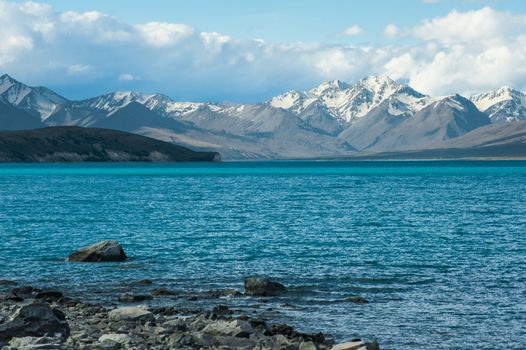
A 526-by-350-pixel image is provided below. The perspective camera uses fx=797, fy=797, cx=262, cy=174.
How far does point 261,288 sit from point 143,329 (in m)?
10.6

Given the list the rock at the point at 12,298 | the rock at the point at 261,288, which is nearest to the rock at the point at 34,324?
the rock at the point at 12,298

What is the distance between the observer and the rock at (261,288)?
131 ft

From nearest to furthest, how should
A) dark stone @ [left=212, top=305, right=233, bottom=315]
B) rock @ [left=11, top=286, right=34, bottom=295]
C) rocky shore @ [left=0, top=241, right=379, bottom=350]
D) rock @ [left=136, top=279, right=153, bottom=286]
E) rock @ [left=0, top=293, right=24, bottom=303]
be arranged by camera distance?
rocky shore @ [left=0, top=241, right=379, bottom=350]
dark stone @ [left=212, top=305, right=233, bottom=315]
rock @ [left=0, top=293, right=24, bottom=303]
rock @ [left=11, top=286, right=34, bottom=295]
rock @ [left=136, top=279, right=153, bottom=286]

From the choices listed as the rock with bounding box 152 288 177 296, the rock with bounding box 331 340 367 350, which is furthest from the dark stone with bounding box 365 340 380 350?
the rock with bounding box 152 288 177 296

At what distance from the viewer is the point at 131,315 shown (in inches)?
1270

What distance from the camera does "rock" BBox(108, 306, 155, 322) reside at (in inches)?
1262

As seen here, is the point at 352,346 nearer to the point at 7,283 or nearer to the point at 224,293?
the point at 224,293

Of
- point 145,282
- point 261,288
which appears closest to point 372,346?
point 261,288

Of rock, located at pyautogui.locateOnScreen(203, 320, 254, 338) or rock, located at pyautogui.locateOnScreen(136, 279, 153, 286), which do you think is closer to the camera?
rock, located at pyautogui.locateOnScreen(203, 320, 254, 338)

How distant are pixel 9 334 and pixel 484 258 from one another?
3461cm

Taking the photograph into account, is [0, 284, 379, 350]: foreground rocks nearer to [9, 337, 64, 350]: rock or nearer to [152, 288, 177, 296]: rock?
[9, 337, 64, 350]: rock

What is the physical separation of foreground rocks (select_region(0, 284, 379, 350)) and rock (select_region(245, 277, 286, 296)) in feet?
20.8

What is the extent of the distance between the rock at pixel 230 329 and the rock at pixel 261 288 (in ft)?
31.1

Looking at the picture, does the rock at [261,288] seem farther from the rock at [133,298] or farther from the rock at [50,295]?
the rock at [50,295]
